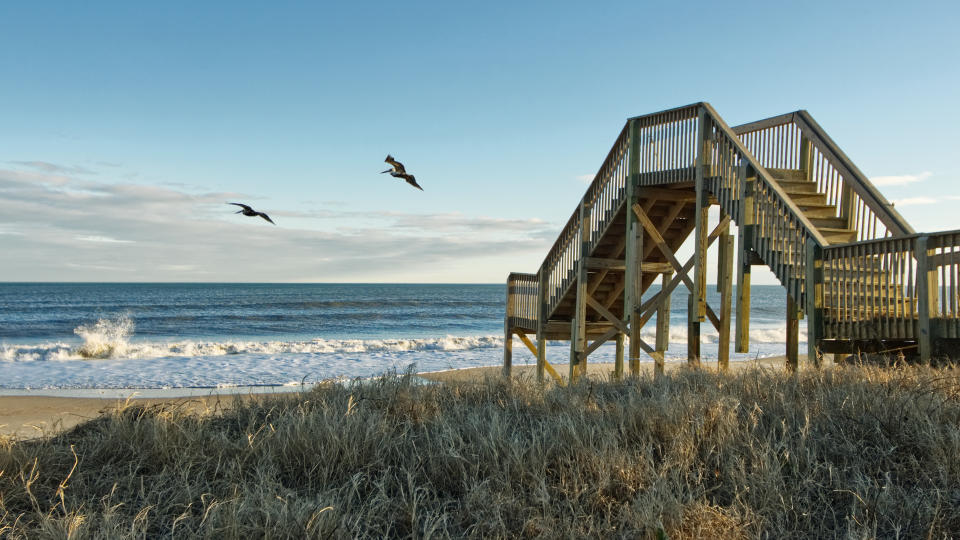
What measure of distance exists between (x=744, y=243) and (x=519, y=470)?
675 centimetres

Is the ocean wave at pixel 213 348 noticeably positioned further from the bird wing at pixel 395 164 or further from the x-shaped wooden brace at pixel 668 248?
the bird wing at pixel 395 164

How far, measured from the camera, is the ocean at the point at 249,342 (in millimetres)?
21005

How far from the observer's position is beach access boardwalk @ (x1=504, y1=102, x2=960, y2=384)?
28.1 ft

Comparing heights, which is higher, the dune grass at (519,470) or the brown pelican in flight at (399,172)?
the brown pelican in flight at (399,172)

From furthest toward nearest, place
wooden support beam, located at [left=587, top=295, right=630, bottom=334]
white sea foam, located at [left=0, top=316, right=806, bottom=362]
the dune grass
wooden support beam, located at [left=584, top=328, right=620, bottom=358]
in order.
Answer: white sea foam, located at [left=0, top=316, right=806, bottom=362], wooden support beam, located at [left=584, top=328, right=620, bottom=358], wooden support beam, located at [left=587, top=295, right=630, bottom=334], the dune grass

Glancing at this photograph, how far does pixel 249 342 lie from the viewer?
33250 millimetres

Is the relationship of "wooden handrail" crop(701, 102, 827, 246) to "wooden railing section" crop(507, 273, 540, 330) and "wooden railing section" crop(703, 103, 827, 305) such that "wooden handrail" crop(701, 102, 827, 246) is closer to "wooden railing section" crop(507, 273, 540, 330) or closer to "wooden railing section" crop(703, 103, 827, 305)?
"wooden railing section" crop(703, 103, 827, 305)

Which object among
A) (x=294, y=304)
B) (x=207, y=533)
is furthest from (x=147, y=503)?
(x=294, y=304)

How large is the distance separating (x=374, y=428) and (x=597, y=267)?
341 inches

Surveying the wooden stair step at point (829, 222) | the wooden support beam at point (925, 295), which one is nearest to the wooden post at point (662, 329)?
the wooden stair step at point (829, 222)

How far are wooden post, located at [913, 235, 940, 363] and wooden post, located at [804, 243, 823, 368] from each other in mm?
1060

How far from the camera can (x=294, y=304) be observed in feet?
189

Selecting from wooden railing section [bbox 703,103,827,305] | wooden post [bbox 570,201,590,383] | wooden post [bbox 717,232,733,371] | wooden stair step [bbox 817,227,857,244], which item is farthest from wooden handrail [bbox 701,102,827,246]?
wooden post [bbox 570,201,590,383]

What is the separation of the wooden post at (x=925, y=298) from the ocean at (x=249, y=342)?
19.0 ft
